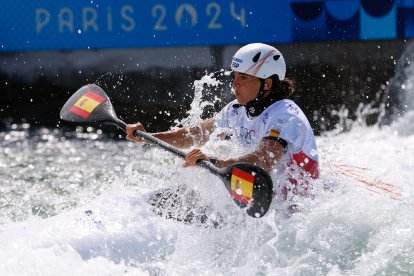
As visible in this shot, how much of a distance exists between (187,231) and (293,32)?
6.37 m

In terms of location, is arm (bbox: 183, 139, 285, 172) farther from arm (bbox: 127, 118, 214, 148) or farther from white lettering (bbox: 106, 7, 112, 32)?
white lettering (bbox: 106, 7, 112, 32)

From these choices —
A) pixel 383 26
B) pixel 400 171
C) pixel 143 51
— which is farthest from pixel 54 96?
pixel 400 171

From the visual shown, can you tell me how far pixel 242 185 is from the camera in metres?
4.11

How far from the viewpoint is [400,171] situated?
580 centimetres

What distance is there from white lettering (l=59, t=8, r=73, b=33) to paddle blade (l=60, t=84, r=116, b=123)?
16.6ft

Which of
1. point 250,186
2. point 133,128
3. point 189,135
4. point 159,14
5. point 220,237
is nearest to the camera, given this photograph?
point 250,186

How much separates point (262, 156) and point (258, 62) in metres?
0.61

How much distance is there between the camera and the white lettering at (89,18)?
10250 millimetres

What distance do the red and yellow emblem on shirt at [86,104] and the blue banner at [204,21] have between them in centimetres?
503

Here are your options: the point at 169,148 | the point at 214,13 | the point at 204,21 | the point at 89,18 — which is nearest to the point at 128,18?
the point at 89,18

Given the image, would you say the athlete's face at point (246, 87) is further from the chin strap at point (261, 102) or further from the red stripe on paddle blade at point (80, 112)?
the red stripe on paddle blade at point (80, 112)

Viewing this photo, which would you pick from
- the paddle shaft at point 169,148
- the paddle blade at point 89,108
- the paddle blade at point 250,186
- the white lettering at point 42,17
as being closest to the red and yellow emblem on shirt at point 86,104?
the paddle blade at point 89,108

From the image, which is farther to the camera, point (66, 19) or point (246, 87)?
point (66, 19)

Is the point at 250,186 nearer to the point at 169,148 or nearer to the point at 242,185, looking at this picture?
the point at 242,185
